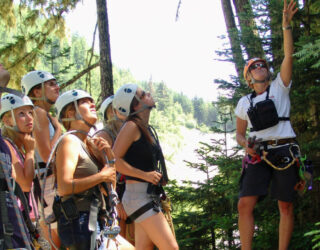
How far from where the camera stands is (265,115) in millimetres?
5094

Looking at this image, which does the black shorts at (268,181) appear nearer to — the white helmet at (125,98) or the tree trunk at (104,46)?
the white helmet at (125,98)

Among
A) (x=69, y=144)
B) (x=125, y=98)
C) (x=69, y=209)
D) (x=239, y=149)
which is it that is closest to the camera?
(x=69, y=209)

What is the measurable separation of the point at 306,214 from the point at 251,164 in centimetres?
182

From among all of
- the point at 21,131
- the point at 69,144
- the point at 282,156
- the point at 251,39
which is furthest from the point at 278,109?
the point at 21,131

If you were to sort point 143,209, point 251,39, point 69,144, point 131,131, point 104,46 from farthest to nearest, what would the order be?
point 104,46 < point 251,39 < point 131,131 < point 143,209 < point 69,144

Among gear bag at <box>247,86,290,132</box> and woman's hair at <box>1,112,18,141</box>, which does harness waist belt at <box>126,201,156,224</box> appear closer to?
woman's hair at <box>1,112,18,141</box>

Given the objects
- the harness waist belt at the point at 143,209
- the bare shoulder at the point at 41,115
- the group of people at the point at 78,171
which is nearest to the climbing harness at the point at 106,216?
the group of people at the point at 78,171

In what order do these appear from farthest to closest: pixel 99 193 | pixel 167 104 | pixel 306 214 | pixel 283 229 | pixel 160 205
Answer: pixel 167 104 < pixel 306 214 < pixel 283 229 < pixel 160 205 < pixel 99 193

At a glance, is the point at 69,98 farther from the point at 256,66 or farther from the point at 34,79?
the point at 256,66

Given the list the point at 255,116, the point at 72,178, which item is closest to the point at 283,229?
the point at 255,116

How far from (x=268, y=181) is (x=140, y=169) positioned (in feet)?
5.64

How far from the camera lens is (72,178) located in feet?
11.4

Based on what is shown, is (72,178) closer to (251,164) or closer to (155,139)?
(155,139)

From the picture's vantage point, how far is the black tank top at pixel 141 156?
4555 millimetres
